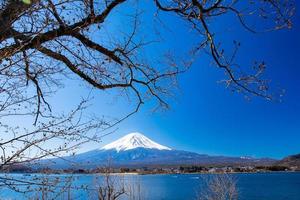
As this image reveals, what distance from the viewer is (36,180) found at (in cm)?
255

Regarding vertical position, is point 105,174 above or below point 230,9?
below

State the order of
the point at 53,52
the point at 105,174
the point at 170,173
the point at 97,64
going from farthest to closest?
the point at 170,173 → the point at 105,174 → the point at 97,64 → the point at 53,52

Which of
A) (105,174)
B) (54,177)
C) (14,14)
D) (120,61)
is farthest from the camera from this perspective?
(105,174)

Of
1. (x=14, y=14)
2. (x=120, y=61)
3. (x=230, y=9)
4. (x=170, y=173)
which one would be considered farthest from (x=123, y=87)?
(x=170, y=173)

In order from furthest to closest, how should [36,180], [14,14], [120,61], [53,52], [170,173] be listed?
[170,173]
[120,61]
[53,52]
[36,180]
[14,14]

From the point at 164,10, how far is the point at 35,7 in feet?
6.17

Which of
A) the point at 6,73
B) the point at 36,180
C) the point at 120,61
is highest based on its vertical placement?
the point at 120,61

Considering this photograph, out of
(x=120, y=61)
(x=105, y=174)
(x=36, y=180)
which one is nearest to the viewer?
(x=36, y=180)

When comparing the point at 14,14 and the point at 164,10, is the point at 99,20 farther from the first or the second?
the point at 14,14

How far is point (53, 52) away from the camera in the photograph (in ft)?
11.1

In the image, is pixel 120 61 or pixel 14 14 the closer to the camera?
pixel 14 14

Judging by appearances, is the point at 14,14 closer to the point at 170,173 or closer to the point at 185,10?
the point at 185,10

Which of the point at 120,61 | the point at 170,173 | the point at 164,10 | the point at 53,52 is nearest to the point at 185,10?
the point at 164,10

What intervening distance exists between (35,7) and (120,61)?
1.85 meters
